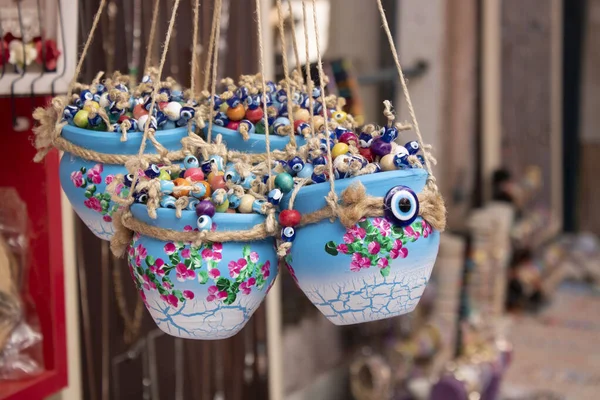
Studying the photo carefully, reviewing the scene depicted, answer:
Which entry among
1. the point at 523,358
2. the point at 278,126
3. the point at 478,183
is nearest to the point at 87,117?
the point at 278,126

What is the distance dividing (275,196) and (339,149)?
0.07 meters

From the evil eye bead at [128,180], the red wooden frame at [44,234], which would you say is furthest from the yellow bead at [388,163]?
the red wooden frame at [44,234]

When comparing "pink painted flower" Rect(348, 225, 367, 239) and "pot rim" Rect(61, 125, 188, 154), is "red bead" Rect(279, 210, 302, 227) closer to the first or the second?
"pink painted flower" Rect(348, 225, 367, 239)

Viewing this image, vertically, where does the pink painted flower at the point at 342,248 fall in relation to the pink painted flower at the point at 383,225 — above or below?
below

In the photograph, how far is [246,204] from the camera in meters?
0.61

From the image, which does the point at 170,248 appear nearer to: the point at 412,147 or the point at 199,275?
the point at 199,275

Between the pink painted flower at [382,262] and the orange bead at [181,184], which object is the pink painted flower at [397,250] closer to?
the pink painted flower at [382,262]

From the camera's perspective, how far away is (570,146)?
3996mm

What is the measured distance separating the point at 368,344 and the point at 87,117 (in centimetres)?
151

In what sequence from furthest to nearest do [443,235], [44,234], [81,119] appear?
[443,235] → [44,234] → [81,119]

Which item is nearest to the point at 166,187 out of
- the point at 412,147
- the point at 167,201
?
the point at 167,201

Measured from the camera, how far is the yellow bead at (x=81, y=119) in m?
0.69

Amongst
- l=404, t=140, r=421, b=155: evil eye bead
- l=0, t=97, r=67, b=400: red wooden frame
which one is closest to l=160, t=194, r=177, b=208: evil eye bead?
l=404, t=140, r=421, b=155: evil eye bead

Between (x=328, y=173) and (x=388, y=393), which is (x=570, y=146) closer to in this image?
(x=388, y=393)
